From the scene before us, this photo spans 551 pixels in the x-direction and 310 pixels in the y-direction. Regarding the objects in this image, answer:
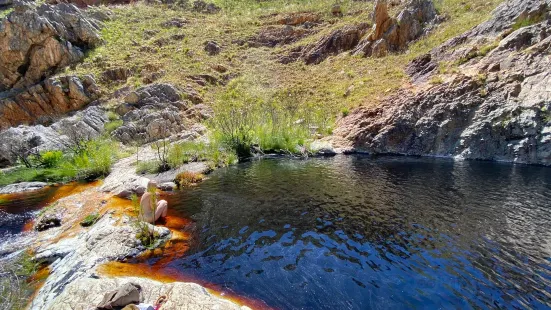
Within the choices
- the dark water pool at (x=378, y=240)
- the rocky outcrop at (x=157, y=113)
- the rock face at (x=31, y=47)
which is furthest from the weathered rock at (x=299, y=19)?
the dark water pool at (x=378, y=240)

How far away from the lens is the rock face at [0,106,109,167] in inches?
978

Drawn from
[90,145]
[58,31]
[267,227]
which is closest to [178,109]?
[90,145]

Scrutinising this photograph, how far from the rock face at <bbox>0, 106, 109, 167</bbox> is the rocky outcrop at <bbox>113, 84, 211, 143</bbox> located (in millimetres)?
2810

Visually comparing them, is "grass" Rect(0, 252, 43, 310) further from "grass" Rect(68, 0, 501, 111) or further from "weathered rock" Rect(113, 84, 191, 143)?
"grass" Rect(68, 0, 501, 111)

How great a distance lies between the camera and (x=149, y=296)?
5.93 metres

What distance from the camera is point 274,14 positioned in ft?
183

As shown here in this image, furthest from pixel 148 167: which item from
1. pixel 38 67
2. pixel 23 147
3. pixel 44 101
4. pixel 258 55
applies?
pixel 258 55

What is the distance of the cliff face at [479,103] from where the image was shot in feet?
69.1

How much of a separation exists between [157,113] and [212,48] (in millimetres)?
20580

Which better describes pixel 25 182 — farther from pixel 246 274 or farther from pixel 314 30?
pixel 314 30

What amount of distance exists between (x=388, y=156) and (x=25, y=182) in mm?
26747

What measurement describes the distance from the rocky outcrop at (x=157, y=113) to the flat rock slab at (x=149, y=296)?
2519cm

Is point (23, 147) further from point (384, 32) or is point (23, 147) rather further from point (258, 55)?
point (384, 32)

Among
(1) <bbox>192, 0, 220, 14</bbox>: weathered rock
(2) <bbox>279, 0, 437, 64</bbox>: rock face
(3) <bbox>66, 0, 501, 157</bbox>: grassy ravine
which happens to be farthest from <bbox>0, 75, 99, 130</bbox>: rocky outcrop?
(2) <bbox>279, 0, 437, 64</bbox>: rock face
